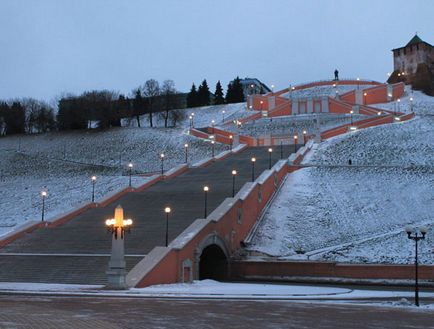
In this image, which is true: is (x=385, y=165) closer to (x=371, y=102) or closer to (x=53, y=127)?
(x=371, y=102)

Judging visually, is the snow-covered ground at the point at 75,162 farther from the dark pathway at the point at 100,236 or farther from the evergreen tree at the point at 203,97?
the evergreen tree at the point at 203,97

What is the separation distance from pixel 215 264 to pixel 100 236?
6582mm

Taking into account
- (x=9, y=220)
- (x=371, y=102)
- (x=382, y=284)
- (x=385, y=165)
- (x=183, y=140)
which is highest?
(x=371, y=102)

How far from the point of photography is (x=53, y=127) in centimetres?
9894

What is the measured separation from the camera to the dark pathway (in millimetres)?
27125

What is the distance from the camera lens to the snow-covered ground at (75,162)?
50.0m

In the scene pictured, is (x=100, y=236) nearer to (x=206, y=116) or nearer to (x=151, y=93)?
(x=151, y=93)

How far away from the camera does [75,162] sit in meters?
66.6

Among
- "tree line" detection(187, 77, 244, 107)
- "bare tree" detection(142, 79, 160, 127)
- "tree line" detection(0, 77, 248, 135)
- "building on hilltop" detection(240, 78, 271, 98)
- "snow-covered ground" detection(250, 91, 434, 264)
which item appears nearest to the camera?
"snow-covered ground" detection(250, 91, 434, 264)

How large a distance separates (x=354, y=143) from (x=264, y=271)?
29.2 meters

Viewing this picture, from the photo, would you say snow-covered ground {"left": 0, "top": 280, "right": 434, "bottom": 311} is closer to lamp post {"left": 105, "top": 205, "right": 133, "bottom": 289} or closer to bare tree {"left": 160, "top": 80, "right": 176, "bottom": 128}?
lamp post {"left": 105, "top": 205, "right": 133, "bottom": 289}

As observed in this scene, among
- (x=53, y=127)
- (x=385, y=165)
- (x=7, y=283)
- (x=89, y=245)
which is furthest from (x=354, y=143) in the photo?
(x=53, y=127)

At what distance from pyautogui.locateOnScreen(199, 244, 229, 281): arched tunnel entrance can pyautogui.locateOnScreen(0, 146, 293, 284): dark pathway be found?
7.04 feet

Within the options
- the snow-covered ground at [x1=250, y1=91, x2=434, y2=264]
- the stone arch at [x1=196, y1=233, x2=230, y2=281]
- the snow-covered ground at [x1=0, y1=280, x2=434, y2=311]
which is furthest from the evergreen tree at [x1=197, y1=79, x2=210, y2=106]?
the snow-covered ground at [x1=0, y1=280, x2=434, y2=311]
